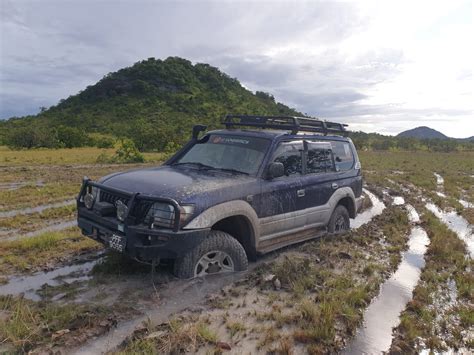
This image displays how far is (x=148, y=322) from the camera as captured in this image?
3662 mm

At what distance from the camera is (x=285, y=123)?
6.52 meters

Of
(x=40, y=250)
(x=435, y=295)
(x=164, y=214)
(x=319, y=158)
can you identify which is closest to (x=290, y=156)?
(x=319, y=158)

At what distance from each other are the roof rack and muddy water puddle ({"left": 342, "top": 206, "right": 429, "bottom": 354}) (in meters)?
2.52

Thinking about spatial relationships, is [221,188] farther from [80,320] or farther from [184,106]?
[184,106]

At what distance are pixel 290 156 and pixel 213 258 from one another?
2.02m

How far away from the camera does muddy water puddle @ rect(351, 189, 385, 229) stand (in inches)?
349

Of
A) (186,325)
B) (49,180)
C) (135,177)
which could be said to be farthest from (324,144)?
(49,180)

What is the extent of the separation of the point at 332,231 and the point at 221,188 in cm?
A: 288

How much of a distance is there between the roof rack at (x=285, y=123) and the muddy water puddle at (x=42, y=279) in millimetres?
3135

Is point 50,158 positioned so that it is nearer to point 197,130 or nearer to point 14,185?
point 14,185

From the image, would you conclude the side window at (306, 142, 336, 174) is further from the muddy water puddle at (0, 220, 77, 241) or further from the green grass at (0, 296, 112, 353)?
the muddy water puddle at (0, 220, 77, 241)

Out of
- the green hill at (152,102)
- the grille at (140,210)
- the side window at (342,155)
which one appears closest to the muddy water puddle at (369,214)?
the side window at (342,155)

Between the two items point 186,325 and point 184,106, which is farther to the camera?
point 184,106

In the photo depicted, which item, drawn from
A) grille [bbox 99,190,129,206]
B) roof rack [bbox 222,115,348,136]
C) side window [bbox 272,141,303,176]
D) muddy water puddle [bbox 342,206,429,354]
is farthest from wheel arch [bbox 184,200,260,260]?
roof rack [bbox 222,115,348,136]
